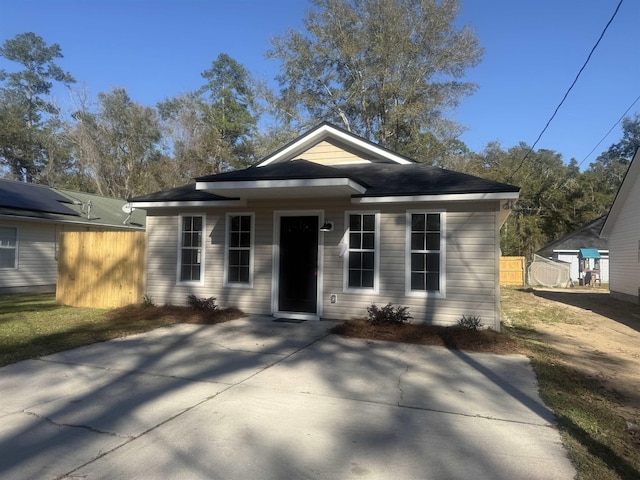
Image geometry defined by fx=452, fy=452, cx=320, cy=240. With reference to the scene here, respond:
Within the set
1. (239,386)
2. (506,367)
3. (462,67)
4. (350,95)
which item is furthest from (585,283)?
(239,386)

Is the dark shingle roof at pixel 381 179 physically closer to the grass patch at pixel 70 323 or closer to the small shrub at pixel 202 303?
the small shrub at pixel 202 303

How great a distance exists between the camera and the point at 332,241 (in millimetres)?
9875

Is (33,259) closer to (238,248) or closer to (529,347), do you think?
(238,248)

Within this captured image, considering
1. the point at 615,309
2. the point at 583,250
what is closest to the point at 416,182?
the point at 615,309

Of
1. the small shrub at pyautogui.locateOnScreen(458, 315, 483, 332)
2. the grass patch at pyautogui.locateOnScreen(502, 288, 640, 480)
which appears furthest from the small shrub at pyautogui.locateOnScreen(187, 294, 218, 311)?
the grass patch at pyautogui.locateOnScreen(502, 288, 640, 480)

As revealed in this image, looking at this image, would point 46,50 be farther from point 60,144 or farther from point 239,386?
point 239,386

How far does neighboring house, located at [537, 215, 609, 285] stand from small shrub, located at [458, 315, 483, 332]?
84.2 ft

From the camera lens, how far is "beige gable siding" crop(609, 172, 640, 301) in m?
16.2

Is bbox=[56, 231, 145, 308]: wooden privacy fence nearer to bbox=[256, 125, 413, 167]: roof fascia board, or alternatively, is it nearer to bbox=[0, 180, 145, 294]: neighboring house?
bbox=[256, 125, 413, 167]: roof fascia board

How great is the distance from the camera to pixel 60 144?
3941cm

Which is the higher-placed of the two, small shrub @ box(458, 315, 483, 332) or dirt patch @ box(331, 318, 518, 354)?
small shrub @ box(458, 315, 483, 332)

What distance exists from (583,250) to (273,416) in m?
31.4

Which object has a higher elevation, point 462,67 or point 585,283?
point 462,67

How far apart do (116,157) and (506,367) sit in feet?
123
